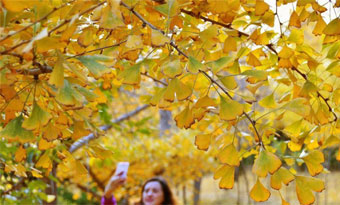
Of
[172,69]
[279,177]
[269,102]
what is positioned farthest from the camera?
[269,102]

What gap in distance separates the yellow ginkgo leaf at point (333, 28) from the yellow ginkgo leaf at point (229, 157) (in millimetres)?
314

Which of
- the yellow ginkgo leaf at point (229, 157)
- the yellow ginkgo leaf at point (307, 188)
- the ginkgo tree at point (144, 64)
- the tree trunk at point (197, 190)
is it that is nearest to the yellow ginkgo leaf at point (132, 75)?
the ginkgo tree at point (144, 64)

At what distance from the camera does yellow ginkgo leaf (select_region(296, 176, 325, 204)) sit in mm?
848

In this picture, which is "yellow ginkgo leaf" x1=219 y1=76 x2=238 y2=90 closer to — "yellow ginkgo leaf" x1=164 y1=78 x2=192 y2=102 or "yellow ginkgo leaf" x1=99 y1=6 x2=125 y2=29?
"yellow ginkgo leaf" x1=164 y1=78 x2=192 y2=102

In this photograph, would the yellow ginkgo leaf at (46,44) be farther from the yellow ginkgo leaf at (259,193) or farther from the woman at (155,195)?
the woman at (155,195)

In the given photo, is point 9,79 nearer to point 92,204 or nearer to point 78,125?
point 78,125

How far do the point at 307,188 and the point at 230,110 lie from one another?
23 cm

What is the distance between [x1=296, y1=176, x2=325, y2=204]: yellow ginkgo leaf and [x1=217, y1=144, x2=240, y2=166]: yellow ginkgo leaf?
12 centimetres

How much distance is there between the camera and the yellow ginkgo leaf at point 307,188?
0.85 metres

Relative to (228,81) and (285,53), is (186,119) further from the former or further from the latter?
(285,53)

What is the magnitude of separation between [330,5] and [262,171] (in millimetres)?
468

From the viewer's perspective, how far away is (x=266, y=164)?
80cm

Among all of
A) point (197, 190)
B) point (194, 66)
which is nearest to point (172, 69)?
point (194, 66)

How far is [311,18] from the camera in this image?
3.24 ft
